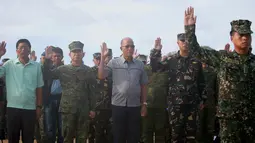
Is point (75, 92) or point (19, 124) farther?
point (75, 92)

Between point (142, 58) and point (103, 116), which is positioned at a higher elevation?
point (142, 58)

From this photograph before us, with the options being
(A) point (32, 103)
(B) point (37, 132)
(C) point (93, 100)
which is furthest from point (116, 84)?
(B) point (37, 132)

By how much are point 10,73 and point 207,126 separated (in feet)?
16.8

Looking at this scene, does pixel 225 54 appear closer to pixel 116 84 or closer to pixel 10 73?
pixel 116 84

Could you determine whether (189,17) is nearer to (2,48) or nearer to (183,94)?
(183,94)

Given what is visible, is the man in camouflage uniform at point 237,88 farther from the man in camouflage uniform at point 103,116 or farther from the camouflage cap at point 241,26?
the man in camouflage uniform at point 103,116

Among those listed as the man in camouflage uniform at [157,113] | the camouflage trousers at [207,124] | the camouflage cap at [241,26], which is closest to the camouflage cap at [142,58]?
the man in camouflage uniform at [157,113]

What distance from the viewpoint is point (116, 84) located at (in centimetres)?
786

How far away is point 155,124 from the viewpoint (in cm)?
972

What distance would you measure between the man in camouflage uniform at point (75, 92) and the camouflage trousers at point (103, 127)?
105 cm

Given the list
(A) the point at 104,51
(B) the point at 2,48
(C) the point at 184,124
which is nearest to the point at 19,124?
(B) the point at 2,48

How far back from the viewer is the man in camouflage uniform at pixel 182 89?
746 cm

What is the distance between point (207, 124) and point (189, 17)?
418 cm

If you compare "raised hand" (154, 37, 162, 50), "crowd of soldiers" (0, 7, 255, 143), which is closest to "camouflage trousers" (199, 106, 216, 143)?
"crowd of soldiers" (0, 7, 255, 143)
